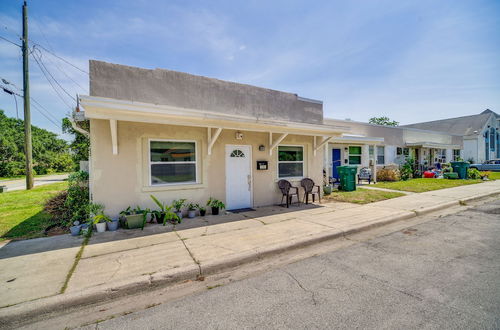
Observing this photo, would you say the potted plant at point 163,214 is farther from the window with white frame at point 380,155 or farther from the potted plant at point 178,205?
the window with white frame at point 380,155

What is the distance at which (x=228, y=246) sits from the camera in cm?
443

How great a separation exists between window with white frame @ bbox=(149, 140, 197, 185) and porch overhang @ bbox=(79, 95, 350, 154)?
2.39ft

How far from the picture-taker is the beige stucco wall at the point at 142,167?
586 centimetres

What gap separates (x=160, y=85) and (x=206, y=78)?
1.61m

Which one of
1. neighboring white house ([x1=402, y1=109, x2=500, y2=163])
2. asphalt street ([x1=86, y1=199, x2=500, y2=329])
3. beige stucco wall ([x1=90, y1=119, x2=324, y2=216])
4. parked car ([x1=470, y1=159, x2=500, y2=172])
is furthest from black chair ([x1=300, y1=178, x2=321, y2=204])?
neighboring white house ([x1=402, y1=109, x2=500, y2=163])

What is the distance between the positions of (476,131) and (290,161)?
33.5 metres

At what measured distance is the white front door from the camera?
774cm

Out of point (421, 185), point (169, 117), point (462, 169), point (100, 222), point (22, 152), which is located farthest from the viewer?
point (22, 152)

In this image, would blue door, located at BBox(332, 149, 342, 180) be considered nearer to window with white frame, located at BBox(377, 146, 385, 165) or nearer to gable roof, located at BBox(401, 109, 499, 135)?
window with white frame, located at BBox(377, 146, 385, 165)

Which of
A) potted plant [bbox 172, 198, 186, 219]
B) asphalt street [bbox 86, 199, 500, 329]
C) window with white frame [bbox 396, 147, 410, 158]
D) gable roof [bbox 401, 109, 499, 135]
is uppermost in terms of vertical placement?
gable roof [bbox 401, 109, 499, 135]

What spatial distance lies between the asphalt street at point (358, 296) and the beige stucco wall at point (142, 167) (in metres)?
4.06

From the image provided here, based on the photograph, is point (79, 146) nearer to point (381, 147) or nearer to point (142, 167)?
point (142, 167)

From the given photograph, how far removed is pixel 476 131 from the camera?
28.7 metres

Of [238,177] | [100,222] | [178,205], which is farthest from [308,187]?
[100,222]
